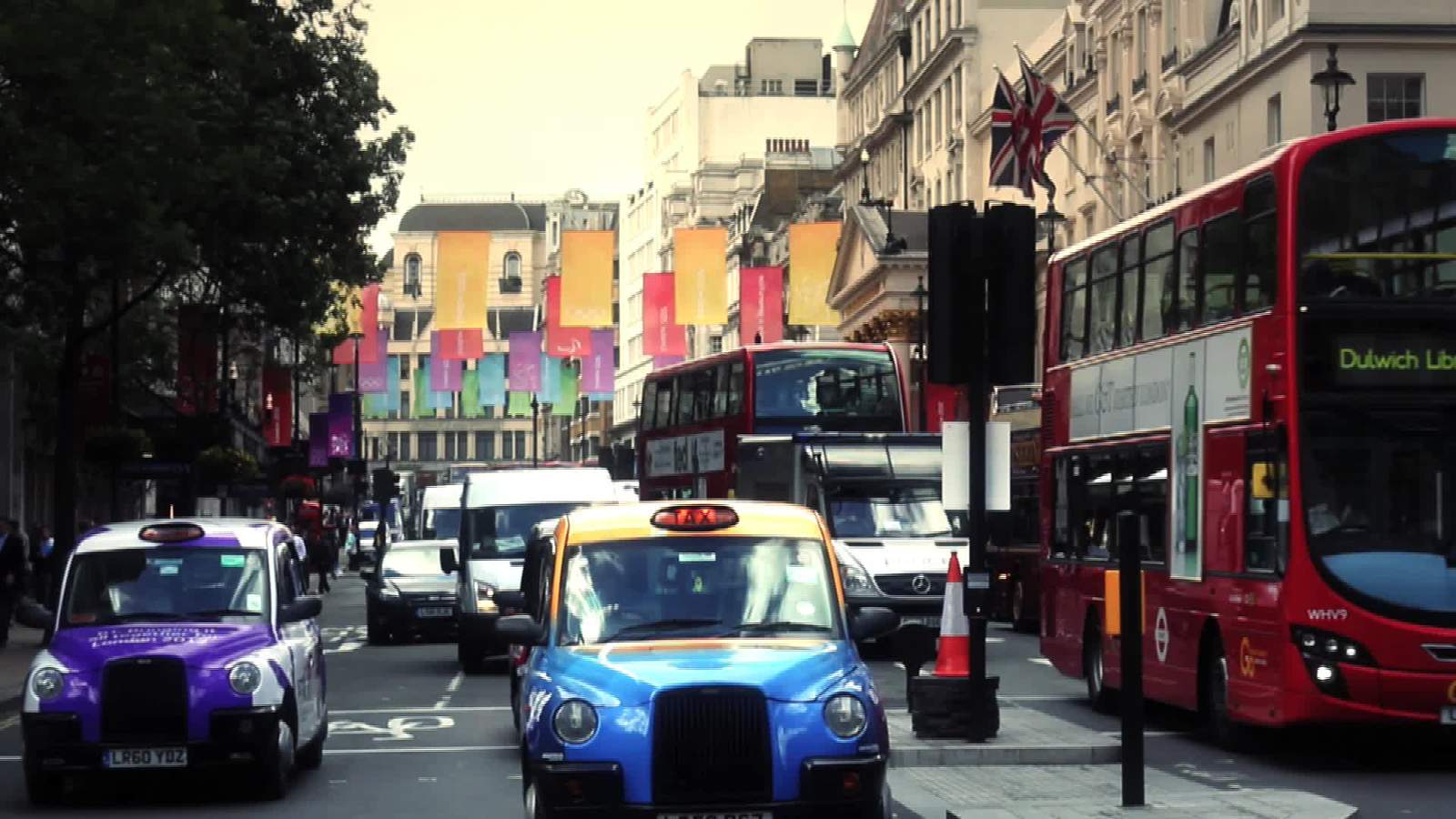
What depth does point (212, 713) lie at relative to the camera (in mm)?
15922

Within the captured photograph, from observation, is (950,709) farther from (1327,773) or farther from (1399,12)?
(1399,12)

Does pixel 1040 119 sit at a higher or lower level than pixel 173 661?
higher

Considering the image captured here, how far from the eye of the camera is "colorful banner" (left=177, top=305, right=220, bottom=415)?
46.4 metres

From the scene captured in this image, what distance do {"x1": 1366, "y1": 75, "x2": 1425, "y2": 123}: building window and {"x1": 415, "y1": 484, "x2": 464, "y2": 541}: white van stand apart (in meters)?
18.9

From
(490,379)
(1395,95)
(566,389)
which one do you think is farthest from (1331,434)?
(566,389)

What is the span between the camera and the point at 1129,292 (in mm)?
22672

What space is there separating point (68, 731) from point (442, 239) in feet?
171

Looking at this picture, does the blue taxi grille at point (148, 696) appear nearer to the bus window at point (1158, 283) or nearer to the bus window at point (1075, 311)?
the bus window at point (1158, 283)

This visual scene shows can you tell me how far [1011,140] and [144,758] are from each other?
3618 centimetres

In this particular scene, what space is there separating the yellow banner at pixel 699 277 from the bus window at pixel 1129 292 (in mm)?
52067

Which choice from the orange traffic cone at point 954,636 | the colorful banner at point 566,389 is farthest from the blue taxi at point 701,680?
the colorful banner at point 566,389

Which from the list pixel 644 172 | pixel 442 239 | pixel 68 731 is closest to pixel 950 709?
pixel 68 731

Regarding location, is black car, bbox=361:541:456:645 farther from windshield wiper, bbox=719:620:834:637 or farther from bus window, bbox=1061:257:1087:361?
windshield wiper, bbox=719:620:834:637

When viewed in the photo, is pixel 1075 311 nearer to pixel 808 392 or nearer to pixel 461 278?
pixel 808 392
